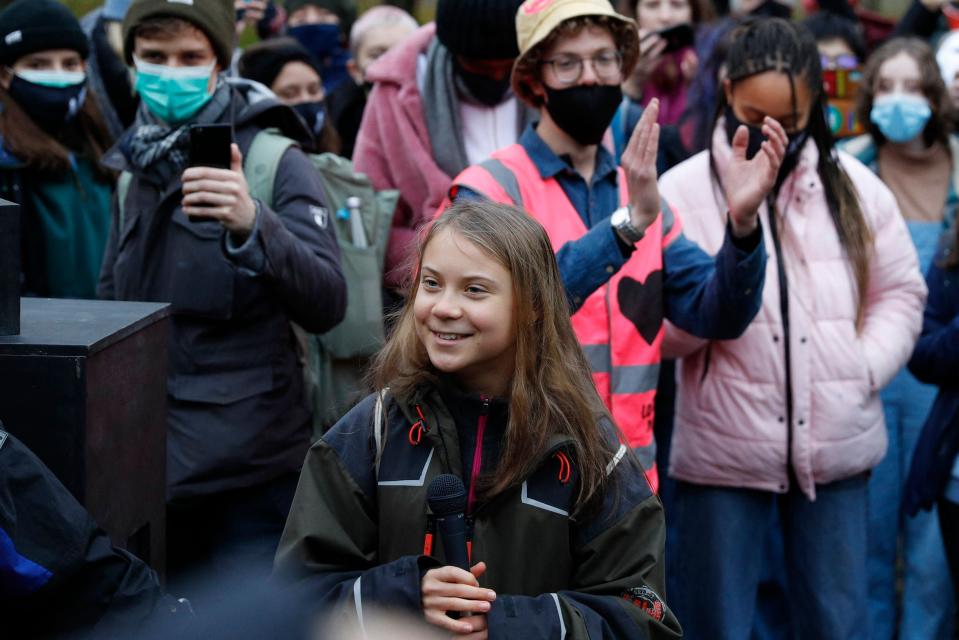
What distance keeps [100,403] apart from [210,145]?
914mm

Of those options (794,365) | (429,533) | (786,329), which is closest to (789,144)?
(786,329)

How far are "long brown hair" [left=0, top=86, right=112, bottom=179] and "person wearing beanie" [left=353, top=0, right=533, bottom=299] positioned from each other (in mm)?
1084

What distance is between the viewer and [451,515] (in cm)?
245

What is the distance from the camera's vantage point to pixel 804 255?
4242mm

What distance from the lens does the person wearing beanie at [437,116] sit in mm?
4695

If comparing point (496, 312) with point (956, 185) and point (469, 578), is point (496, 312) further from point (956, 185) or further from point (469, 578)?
point (956, 185)

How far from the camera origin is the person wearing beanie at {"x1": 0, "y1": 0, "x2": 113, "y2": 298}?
4.82m

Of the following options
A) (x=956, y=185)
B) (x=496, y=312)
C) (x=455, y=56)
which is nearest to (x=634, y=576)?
(x=496, y=312)

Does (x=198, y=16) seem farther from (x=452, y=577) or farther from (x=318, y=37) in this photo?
(x=318, y=37)

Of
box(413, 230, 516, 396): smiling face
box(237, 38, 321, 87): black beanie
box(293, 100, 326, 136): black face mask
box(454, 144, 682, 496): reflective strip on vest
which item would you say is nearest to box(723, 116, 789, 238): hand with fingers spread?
box(454, 144, 682, 496): reflective strip on vest

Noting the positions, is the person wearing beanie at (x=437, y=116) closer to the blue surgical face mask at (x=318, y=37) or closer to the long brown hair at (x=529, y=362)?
the long brown hair at (x=529, y=362)

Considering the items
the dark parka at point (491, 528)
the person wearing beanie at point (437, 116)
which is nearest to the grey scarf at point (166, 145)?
the person wearing beanie at point (437, 116)

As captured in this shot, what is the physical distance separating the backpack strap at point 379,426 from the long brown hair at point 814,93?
1969 millimetres

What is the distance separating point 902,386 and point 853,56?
2.18 meters
